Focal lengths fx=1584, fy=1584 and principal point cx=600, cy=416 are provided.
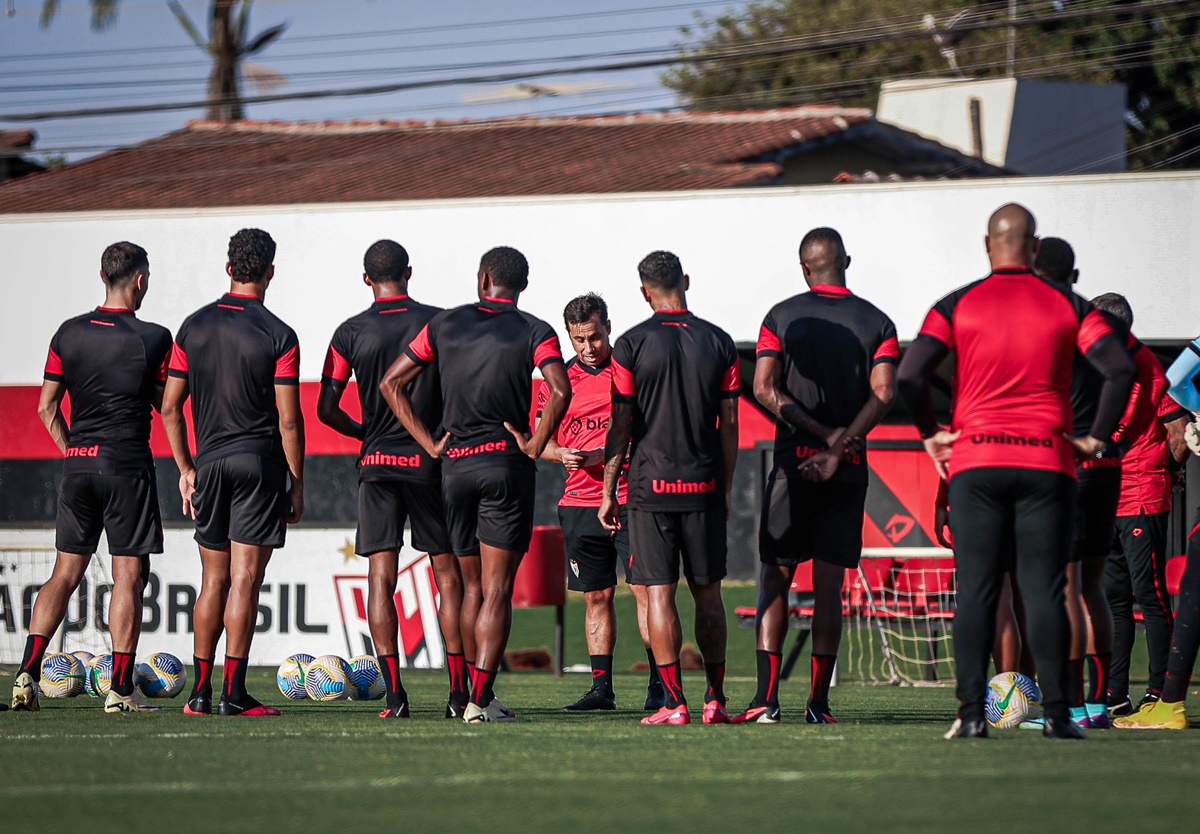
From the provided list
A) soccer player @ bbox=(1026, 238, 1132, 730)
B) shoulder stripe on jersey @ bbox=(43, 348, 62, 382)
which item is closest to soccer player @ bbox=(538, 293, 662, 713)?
soccer player @ bbox=(1026, 238, 1132, 730)

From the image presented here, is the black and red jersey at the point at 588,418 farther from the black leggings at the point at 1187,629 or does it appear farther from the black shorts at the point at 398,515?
the black leggings at the point at 1187,629

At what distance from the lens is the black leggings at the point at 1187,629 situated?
725 cm

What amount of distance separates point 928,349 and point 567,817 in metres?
2.61

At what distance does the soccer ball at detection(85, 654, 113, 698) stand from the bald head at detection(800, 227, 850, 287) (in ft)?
15.3

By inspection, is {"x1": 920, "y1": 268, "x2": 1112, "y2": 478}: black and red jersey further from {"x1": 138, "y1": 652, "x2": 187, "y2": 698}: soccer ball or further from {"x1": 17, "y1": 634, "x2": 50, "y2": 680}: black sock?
{"x1": 138, "y1": 652, "x2": 187, "y2": 698}: soccer ball

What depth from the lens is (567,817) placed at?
4.30 metres

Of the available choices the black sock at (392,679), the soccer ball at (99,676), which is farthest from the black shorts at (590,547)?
the soccer ball at (99,676)

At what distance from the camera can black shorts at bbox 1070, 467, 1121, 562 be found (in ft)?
24.8

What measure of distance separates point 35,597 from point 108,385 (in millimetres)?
6049

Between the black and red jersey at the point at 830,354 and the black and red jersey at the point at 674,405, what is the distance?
32cm

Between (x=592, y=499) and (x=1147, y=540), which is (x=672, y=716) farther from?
(x=1147, y=540)

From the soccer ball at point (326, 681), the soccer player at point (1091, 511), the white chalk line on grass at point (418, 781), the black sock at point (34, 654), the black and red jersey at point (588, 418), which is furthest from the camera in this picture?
the soccer ball at point (326, 681)

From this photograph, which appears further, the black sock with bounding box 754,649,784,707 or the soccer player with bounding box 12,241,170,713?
the soccer player with bounding box 12,241,170,713

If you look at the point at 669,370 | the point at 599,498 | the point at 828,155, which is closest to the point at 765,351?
the point at 669,370
